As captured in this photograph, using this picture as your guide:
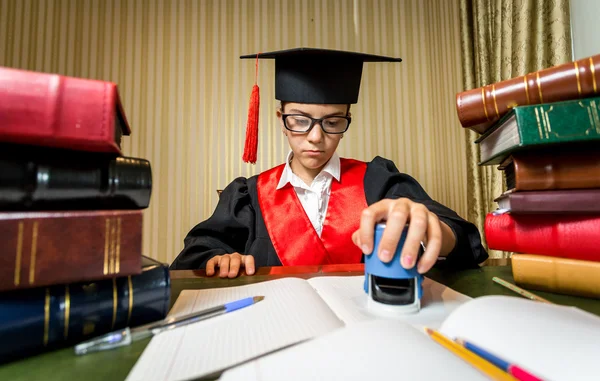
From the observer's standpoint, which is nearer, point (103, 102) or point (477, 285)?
point (103, 102)

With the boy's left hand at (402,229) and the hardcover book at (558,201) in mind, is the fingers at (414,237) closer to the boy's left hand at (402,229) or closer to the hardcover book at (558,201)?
the boy's left hand at (402,229)

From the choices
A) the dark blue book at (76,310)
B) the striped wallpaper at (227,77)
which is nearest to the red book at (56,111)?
the dark blue book at (76,310)

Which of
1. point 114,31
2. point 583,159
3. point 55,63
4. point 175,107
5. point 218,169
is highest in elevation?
point 114,31

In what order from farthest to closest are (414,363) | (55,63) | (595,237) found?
(55,63)
(595,237)
(414,363)

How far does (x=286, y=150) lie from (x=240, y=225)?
127 centimetres

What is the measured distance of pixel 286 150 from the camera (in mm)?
2334

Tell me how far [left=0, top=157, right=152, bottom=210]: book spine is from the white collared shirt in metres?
0.89

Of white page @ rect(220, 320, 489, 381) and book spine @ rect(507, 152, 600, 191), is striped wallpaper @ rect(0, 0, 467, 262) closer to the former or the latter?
book spine @ rect(507, 152, 600, 191)

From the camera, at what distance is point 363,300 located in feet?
1.63

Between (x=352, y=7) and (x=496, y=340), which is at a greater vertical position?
(x=352, y=7)

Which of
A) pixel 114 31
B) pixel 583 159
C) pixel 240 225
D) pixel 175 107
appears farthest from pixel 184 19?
pixel 583 159

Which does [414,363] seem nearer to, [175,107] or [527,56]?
[527,56]

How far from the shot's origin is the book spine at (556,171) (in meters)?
0.49

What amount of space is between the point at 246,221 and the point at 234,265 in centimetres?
44
